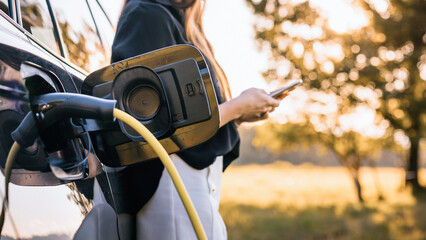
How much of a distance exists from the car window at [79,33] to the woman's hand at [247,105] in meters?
0.42

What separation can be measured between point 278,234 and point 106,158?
666cm

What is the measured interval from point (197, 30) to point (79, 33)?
0.45 metres

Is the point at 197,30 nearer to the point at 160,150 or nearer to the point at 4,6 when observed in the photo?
the point at 4,6

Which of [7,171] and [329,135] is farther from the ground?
[7,171]

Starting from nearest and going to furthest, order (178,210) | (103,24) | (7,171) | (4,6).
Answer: (7,171) → (4,6) → (178,210) → (103,24)

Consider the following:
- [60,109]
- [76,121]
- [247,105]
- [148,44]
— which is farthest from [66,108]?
[247,105]

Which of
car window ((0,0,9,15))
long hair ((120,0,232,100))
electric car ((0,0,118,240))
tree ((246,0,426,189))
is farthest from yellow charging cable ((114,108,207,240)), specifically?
tree ((246,0,426,189))

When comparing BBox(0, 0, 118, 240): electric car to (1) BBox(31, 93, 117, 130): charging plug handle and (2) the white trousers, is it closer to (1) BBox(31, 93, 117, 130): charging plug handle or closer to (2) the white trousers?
(1) BBox(31, 93, 117, 130): charging plug handle

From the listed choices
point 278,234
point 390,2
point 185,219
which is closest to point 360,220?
point 278,234

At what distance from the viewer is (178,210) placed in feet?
4.36

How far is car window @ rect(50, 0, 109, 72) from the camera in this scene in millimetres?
1282

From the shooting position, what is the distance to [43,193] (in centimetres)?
82

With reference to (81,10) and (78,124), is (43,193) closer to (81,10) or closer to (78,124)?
(78,124)

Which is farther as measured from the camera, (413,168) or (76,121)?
(413,168)
